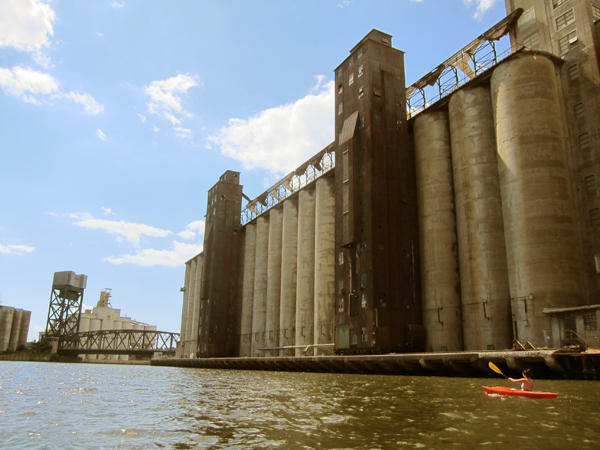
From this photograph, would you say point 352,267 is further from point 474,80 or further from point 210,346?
point 210,346

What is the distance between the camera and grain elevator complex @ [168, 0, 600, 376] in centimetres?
3359

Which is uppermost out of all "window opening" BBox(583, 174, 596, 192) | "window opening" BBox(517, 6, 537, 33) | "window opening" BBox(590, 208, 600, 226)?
"window opening" BBox(517, 6, 537, 33)

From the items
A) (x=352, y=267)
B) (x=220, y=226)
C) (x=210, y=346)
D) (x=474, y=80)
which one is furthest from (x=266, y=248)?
(x=474, y=80)

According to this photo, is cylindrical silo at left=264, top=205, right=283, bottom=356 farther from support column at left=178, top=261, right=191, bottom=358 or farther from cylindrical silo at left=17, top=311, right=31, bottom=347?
cylindrical silo at left=17, top=311, right=31, bottom=347

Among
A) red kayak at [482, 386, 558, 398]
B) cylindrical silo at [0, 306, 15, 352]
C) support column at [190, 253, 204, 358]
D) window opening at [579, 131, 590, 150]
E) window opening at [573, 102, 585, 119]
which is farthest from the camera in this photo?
cylindrical silo at [0, 306, 15, 352]

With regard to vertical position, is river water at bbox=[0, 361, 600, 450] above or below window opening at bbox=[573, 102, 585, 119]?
below

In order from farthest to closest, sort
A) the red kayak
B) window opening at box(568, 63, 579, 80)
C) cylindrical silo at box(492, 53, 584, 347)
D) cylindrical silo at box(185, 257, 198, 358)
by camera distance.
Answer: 1. cylindrical silo at box(185, 257, 198, 358)
2. window opening at box(568, 63, 579, 80)
3. cylindrical silo at box(492, 53, 584, 347)
4. the red kayak

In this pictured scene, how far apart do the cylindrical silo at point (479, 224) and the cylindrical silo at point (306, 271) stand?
23.3 meters

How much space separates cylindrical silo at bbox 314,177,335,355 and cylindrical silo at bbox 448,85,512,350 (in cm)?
1682

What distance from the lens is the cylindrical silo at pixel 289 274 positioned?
Answer: 63.1m

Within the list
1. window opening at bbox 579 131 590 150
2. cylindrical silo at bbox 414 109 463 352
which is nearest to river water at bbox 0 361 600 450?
cylindrical silo at bbox 414 109 463 352

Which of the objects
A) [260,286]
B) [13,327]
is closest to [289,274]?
[260,286]

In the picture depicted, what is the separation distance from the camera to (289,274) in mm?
65562

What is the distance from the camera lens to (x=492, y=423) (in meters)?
11.5
